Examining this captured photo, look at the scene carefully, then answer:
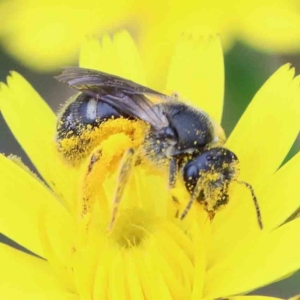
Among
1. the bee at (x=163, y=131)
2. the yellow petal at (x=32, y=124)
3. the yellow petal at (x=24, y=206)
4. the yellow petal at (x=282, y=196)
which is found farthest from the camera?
the yellow petal at (x=32, y=124)

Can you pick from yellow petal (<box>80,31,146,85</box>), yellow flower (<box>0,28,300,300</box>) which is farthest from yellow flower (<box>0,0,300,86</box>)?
yellow flower (<box>0,28,300,300</box>)

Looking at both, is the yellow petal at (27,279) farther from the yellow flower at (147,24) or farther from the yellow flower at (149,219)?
the yellow flower at (147,24)

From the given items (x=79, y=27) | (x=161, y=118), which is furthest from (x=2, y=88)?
(x=161, y=118)

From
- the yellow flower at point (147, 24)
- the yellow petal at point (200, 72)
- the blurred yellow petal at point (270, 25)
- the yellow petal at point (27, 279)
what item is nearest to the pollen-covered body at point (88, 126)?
the yellow petal at point (27, 279)

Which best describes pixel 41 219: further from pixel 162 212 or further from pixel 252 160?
pixel 252 160

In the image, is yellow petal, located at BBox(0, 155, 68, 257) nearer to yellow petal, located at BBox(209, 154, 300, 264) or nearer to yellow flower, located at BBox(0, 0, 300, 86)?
yellow petal, located at BBox(209, 154, 300, 264)

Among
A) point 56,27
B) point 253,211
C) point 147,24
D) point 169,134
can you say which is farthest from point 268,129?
point 56,27

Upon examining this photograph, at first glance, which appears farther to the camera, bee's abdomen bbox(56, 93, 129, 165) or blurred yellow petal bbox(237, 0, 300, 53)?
blurred yellow petal bbox(237, 0, 300, 53)

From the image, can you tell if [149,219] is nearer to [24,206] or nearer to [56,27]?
[24,206]
